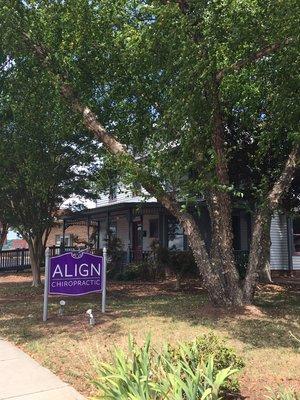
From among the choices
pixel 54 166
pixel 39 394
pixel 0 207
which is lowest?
pixel 39 394

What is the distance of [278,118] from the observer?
423 inches

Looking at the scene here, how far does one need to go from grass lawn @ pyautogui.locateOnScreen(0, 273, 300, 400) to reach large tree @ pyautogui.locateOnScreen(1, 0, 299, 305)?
1.09m

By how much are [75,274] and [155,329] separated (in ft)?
7.92

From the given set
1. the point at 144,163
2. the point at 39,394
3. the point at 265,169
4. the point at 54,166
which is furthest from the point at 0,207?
the point at 39,394

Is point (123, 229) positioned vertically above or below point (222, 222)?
above

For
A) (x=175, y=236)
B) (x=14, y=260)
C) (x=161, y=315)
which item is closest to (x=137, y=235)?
(x=175, y=236)

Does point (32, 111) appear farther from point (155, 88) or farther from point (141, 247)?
point (141, 247)

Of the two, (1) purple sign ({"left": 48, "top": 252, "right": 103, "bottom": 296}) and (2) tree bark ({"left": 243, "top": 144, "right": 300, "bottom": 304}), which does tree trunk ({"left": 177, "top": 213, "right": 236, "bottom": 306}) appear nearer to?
(2) tree bark ({"left": 243, "top": 144, "right": 300, "bottom": 304})

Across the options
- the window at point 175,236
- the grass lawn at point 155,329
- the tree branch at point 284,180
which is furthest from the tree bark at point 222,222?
the window at point 175,236

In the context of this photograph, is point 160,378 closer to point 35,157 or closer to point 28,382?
point 28,382

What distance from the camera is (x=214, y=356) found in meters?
5.40

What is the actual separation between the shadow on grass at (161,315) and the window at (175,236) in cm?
894

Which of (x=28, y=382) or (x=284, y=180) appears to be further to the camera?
(x=284, y=180)

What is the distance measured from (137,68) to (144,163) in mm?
2102
